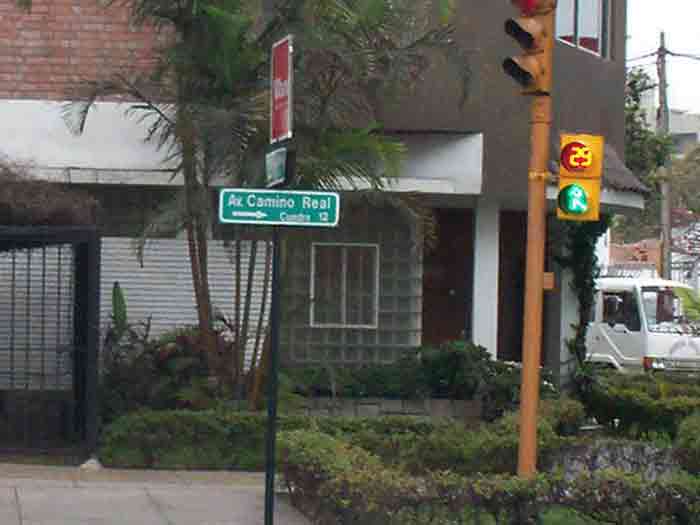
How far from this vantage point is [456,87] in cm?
1598

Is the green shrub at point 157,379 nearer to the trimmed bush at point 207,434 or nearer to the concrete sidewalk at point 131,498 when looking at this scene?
the trimmed bush at point 207,434

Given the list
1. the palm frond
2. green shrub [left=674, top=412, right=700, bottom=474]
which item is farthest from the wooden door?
green shrub [left=674, top=412, right=700, bottom=474]

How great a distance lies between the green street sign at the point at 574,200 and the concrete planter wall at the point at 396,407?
20.8ft

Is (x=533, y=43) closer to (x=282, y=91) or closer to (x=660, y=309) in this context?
(x=282, y=91)

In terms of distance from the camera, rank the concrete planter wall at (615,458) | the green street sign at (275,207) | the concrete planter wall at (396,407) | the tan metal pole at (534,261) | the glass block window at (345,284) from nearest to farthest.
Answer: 1. the green street sign at (275,207)
2. the tan metal pole at (534,261)
3. the concrete planter wall at (615,458)
4. the concrete planter wall at (396,407)
5. the glass block window at (345,284)

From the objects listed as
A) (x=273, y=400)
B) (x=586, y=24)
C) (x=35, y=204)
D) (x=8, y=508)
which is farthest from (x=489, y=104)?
(x=273, y=400)

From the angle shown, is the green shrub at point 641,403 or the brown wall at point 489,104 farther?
the green shrub at point 641,403

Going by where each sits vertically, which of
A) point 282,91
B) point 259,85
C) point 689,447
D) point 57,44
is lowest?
point 689,447

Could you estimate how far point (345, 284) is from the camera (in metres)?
17.4

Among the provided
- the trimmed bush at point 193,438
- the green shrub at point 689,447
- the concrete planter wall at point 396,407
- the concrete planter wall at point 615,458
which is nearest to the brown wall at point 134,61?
the concrete planter wall at point 396,407

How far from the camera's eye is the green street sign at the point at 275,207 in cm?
882

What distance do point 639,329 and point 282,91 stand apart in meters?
16.4

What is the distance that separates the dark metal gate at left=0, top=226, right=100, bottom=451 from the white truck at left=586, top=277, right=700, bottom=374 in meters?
11.3

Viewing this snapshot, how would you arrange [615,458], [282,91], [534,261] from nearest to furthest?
[282,91], [534,261], [615,458]
